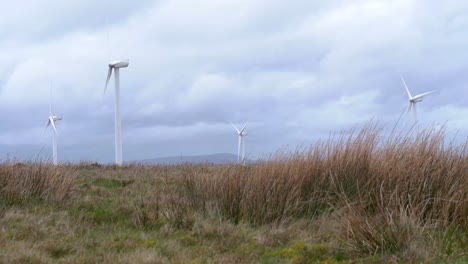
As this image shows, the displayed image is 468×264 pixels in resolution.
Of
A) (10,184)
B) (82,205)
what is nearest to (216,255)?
(82,205)

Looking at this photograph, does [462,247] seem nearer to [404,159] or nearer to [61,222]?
[404,159]

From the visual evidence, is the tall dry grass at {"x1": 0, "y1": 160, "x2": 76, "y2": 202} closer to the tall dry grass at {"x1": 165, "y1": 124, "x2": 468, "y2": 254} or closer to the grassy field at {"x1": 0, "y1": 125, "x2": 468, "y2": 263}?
the grassy field at {"x1": 0, "y1": 125, "x2": 468, "y2": 263}

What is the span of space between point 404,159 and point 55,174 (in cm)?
710

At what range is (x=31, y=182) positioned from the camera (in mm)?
11508

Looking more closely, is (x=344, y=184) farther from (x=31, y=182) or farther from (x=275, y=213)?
(x=31, y=182)

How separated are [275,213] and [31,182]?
5.14 m

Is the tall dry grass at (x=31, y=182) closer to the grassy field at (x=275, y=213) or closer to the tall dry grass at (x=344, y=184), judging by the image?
the grassy field at (x=275, y=213)

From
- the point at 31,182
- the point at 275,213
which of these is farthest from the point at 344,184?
the point at 31,182

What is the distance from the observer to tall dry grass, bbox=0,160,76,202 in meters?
11.0

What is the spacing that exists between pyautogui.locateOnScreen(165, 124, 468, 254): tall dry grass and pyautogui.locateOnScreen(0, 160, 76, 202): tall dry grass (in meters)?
2.65

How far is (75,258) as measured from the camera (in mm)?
6824

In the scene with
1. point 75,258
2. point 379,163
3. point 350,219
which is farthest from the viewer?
point 379,163

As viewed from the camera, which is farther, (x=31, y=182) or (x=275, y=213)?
(x=31, y=182)

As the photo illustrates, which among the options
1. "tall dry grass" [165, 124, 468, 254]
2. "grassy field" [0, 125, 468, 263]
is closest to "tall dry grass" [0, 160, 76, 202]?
"grassy field" [0, 125, 468, 263]
